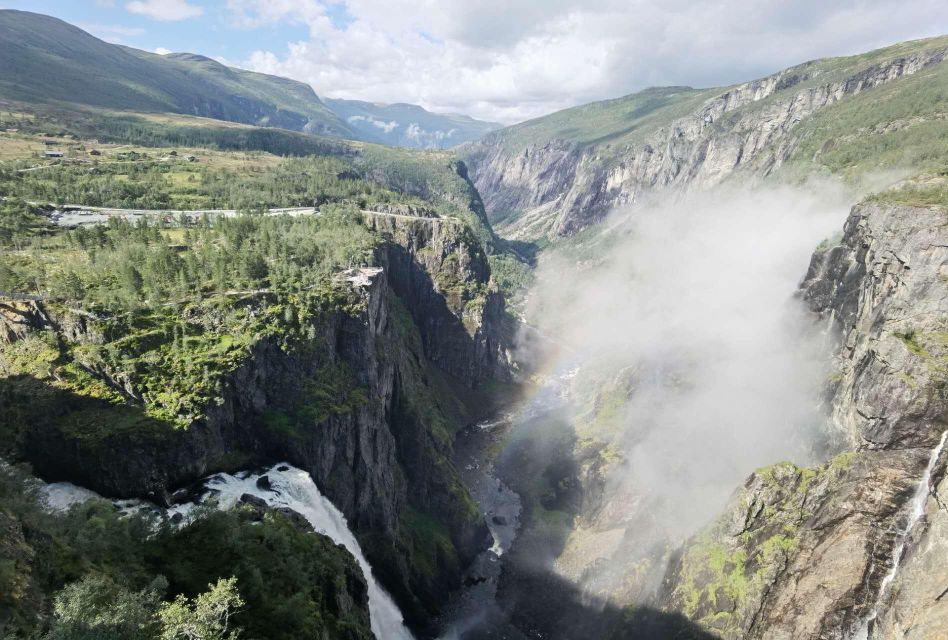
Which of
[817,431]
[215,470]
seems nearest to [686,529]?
[817,431]

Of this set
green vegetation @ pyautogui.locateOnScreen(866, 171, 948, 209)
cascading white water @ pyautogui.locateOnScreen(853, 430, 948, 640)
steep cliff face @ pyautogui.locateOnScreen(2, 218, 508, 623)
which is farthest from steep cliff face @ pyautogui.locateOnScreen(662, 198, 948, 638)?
steep cliff face @ pyautogui.locateOnScreen(2, 218, 508, 623)

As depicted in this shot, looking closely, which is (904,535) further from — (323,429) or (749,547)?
(323,429)

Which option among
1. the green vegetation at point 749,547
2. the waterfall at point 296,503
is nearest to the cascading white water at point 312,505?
the waterfall at point 296,503

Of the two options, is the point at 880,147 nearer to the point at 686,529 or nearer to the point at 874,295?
the point at 874,295

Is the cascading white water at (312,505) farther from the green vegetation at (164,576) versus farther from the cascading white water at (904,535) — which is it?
the cascading white water at (904,535)

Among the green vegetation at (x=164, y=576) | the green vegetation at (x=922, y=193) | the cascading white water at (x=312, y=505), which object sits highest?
the green vegetation at (x=922, y=193)

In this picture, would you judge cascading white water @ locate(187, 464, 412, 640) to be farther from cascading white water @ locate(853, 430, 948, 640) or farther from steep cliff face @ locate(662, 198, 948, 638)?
cascading white water @ locate(853, 430, 948, 640)
